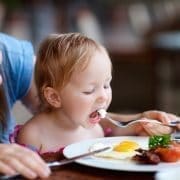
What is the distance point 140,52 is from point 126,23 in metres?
0.48

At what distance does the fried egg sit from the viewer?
884 millimetres

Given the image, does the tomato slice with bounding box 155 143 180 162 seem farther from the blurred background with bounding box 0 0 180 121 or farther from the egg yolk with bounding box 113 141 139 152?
the blurred background with bounding box 0 0 180 121

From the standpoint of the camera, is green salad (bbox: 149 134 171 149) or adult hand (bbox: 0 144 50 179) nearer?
adult hand (bbox: 0 144 50 179)

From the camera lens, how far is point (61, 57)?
3.38ft

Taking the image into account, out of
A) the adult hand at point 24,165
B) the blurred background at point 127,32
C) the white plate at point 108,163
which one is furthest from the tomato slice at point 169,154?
the blurred background at point 127,32

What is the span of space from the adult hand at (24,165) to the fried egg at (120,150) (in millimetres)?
104

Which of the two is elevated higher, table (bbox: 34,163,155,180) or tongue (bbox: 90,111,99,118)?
tongue (bbox: 90,111,99,118)

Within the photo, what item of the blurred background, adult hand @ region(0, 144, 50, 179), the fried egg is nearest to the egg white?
the fried egg

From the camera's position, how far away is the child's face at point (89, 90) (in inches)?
39.7

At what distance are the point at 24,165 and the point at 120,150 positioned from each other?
167 mm

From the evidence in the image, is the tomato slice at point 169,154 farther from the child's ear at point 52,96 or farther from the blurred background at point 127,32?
the blurred background at point 127,32

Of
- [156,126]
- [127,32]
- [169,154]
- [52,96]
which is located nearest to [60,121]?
[52,96]

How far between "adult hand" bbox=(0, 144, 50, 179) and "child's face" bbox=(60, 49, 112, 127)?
20 cm

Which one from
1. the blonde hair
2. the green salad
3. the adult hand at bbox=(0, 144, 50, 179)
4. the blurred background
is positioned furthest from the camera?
the blurred background
